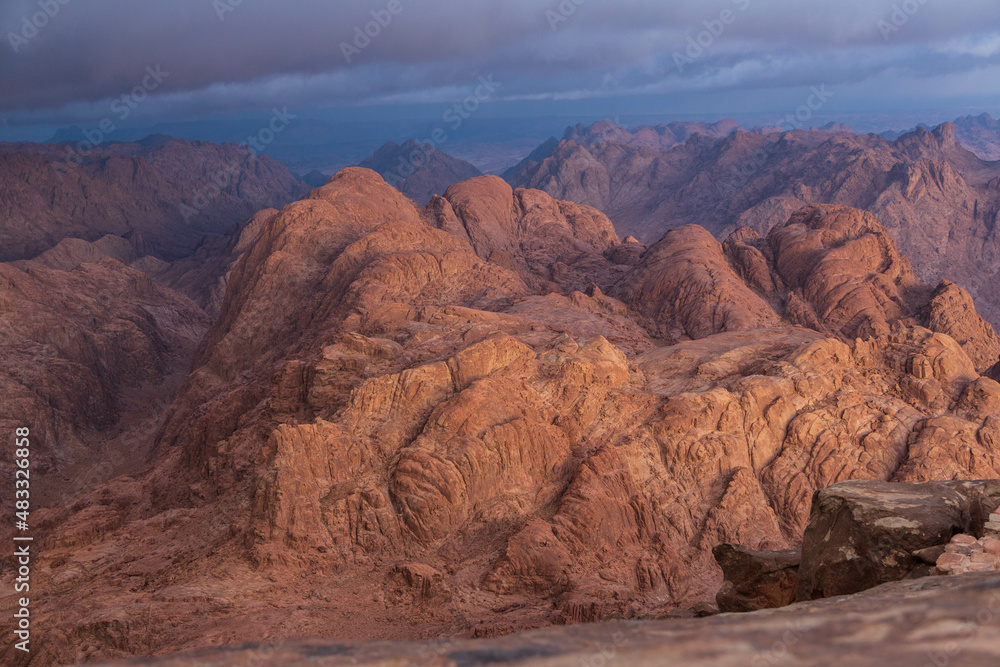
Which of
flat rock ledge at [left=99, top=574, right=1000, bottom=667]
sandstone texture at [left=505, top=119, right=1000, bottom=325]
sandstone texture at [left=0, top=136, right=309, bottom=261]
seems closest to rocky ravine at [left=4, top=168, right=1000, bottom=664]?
flat rock ledge at [left=99, top=574, right=1000, bottom=667]

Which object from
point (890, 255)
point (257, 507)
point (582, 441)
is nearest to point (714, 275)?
point (890, 255)

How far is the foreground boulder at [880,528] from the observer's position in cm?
1080

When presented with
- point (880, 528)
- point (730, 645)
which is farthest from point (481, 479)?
point (730, 645)

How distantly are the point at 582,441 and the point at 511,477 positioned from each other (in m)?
2.86

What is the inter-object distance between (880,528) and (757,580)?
3763 mm

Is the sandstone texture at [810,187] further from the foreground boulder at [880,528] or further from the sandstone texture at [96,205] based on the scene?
the foreground boulder at [880,528]

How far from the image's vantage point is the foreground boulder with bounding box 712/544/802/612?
1390 centimetres

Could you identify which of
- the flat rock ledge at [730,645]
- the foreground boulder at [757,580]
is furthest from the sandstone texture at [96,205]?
the flat rock ledge at [730,645]

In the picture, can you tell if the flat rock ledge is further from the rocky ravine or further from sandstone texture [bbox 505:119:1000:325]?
sandstone texture [bbox 505:119:1000:325]

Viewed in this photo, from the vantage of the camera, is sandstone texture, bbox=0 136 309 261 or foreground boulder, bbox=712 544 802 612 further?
sandstone texture, bbox=0 136 309 261

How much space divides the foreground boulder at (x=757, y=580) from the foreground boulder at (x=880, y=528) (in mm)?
1322

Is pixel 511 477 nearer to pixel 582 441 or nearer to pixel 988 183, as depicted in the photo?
pixel 582 441

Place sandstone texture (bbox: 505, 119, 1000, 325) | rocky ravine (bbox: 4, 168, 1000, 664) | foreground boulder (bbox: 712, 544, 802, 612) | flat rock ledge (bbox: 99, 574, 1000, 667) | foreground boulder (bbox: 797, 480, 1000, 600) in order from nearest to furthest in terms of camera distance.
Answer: flat rock ledge (bbox: 99, 574, 1000, 667), foreground boulder (bbox: 797, 480, 1000, 600), foreground boulder (bbox: 712, 544, 802, 612), rocky ravine (bbox: 4, 168, 1000, 664), sandstone texture (bbox: 505, 119, 1000, 325)

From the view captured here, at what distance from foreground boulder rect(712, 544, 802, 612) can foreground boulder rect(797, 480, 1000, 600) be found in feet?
4.34
